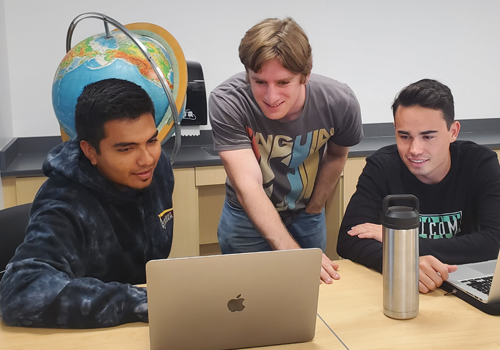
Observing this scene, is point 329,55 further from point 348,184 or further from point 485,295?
point 485,295

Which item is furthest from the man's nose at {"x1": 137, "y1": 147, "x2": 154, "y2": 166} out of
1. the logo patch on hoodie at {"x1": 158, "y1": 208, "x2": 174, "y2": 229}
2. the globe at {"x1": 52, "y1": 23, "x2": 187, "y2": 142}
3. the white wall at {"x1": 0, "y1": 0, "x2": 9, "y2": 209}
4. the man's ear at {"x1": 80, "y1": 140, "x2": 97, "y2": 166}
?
the white wall at {"x1": 0, "y1": 0, "x2": 9, "y2": 209}

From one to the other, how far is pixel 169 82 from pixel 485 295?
1.13 meters

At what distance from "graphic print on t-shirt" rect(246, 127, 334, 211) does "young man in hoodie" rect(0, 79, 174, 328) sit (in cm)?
39

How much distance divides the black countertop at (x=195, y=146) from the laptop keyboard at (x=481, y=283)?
1.39 metres

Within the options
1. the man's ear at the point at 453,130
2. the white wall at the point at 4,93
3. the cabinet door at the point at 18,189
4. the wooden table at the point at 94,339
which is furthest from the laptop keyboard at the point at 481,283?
the white wall at the point at 4,93

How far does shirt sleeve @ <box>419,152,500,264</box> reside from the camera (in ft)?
4.42

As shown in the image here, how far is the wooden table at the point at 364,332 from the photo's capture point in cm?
95

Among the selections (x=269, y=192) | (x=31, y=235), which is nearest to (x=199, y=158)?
(x=269, y=192)

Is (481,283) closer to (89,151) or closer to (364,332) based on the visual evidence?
(364,332)

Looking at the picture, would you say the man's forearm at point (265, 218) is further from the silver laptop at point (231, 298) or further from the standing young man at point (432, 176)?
the silver laptop at point (231, 298)

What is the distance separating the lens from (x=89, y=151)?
3.98ft

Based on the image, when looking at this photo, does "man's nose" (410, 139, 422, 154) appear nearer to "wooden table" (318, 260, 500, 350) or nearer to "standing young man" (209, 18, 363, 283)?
"standing young man" (209, 18, 363, 283)

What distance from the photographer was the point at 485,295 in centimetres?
110

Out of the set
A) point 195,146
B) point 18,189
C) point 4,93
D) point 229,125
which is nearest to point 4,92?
point 4,93
